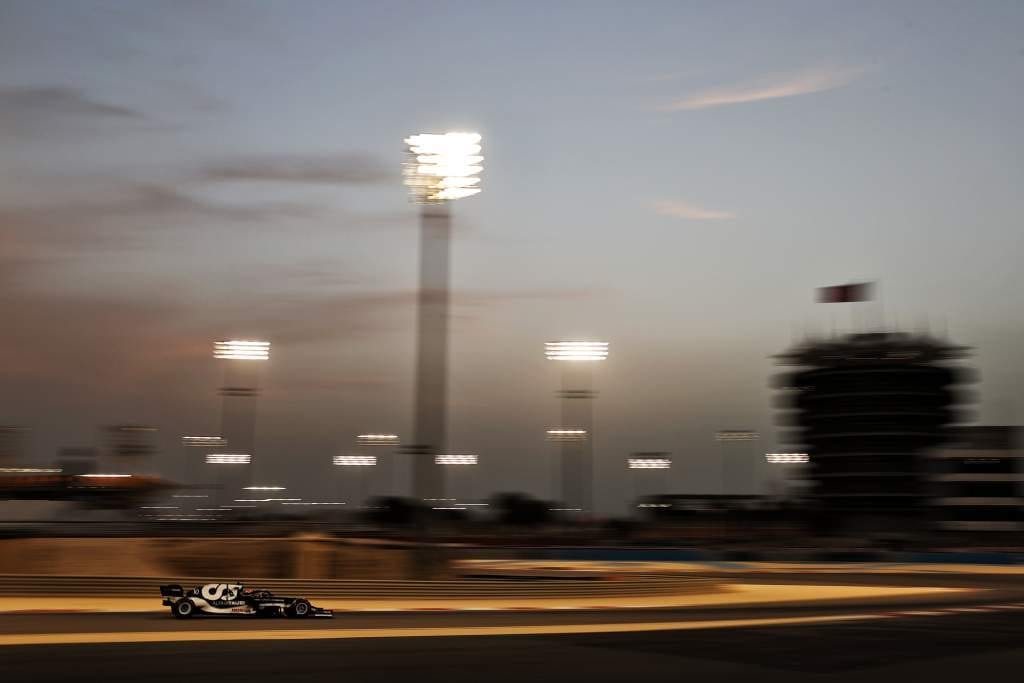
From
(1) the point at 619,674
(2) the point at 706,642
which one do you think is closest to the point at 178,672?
(1) the point at 619,674

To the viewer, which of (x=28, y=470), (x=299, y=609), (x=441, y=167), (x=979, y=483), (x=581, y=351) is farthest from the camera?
(x=979, y=483)

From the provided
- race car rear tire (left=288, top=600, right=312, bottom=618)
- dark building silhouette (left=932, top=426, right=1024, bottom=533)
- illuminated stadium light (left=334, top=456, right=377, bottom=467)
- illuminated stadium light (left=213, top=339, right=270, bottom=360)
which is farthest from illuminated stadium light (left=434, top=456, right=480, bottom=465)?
race car rear tire (left=288, top=600, right=312, bottom=618)

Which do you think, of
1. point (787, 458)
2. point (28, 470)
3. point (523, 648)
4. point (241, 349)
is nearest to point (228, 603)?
point (523, 648)

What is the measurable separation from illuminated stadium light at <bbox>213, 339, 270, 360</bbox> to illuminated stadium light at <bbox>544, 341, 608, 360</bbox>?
50.0 ft

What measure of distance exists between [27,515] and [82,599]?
36.7 m

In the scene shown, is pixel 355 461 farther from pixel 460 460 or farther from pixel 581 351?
pixel 581 351

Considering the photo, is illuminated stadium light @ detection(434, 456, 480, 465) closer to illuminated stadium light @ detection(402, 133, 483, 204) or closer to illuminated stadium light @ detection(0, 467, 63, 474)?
illuminated stadium light @ detection(0, 467, 63, 474)

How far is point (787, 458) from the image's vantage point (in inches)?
4966

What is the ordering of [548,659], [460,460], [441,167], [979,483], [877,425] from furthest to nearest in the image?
[979,483] → [877,425] → [460,460] → [441,167] → [548,659]

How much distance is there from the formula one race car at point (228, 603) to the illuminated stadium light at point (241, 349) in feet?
101

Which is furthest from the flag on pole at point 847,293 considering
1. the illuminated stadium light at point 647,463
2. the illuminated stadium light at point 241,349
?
the illuminated stadium light at point 241,349

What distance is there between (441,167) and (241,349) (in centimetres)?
2493

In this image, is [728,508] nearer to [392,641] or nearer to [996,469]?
[996,469]

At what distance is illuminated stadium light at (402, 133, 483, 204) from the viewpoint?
3062 centimetres
